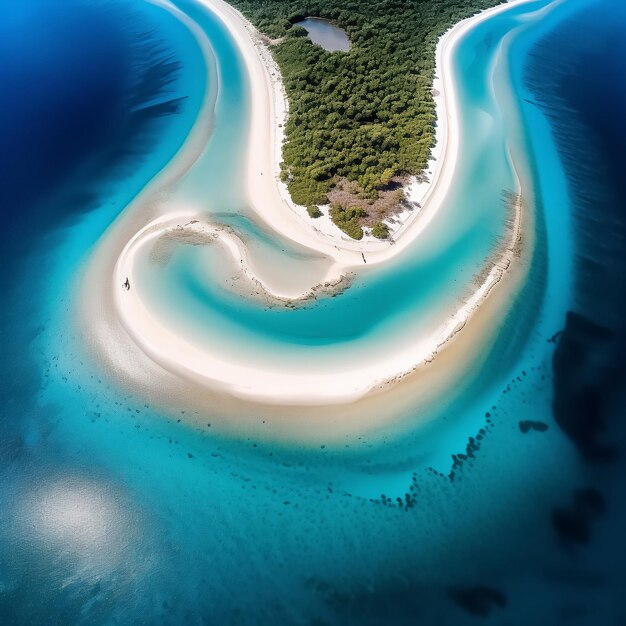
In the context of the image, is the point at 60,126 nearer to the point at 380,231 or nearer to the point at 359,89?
the point at 359,89

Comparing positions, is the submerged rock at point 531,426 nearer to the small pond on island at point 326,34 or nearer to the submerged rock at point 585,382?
the submerged rock at point 585,382

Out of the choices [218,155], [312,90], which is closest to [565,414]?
[218,155]

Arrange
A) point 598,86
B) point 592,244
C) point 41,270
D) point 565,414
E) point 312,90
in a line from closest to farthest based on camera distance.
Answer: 1. point 565,414
2. point 41,270
3. point 592,244
4. point 312,90
5. point 598,86

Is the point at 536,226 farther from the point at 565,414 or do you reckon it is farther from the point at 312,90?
the point at 312,90

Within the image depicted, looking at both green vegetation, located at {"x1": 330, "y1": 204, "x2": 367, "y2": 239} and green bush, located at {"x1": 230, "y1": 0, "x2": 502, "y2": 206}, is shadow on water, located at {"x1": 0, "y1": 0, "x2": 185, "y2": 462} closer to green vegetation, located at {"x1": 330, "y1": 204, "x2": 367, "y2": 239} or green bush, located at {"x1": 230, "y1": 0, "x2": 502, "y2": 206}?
green bush, located at {"x1": 230, "y1": 0, "x2": 502, "y2": 206}

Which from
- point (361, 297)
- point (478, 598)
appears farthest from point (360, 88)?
point (478, 598)

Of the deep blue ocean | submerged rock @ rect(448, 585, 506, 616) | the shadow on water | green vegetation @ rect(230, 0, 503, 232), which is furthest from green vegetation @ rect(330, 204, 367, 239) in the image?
submerged rock @ rect(448, 585, 506, 616)
